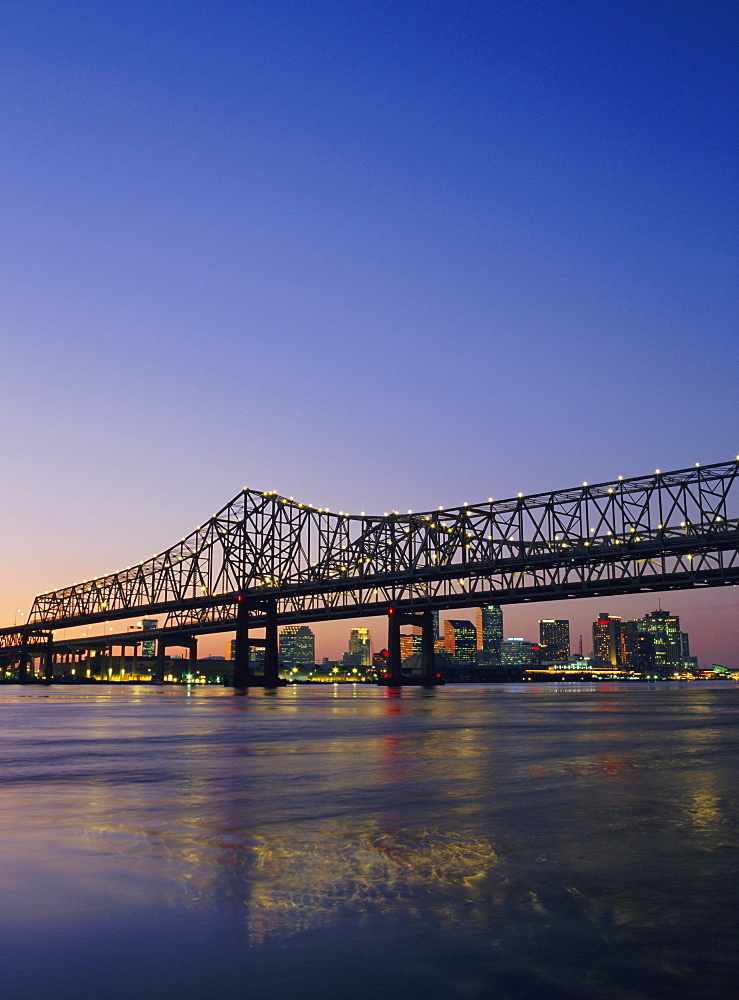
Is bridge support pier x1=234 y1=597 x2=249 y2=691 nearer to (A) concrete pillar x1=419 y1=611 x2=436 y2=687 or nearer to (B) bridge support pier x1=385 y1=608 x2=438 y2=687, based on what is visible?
(B) bridge support pier x1=385 y1=608 x2=438 y2=687

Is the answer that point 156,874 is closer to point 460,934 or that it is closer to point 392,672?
point 460,934

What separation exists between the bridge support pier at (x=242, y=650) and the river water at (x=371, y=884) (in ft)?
362

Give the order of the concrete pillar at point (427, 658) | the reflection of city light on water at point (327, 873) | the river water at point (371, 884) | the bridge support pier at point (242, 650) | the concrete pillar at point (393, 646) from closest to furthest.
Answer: the river water at point (371, 884)
the reflection of city light on water at point (327, 873)
the bridge support pier at point (242, 650)
the concrete pillar at point (393, 646)
the concrete pillar at point (427, 658)

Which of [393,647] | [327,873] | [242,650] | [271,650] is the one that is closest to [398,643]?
[393,647]

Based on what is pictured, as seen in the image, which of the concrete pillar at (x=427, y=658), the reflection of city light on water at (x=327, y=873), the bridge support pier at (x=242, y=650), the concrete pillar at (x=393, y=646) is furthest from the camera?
the concrete pillar at (x=427, y=658)

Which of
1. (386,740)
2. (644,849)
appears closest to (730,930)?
(644,849)

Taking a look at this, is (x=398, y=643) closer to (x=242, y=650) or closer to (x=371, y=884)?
(x=242, y=650)

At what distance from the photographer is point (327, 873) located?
7.38 m

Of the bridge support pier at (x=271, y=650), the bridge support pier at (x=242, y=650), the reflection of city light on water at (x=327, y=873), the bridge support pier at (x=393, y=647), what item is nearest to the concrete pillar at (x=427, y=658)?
the bridge support pier at (x=393, y=647)

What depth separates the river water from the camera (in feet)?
16.2

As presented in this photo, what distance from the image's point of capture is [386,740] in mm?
23938

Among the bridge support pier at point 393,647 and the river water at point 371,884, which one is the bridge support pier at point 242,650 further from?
the river water at point 371,884

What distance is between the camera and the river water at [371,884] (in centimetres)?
494

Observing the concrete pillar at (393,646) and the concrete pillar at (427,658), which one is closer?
the concrete pillar at (393,646)
